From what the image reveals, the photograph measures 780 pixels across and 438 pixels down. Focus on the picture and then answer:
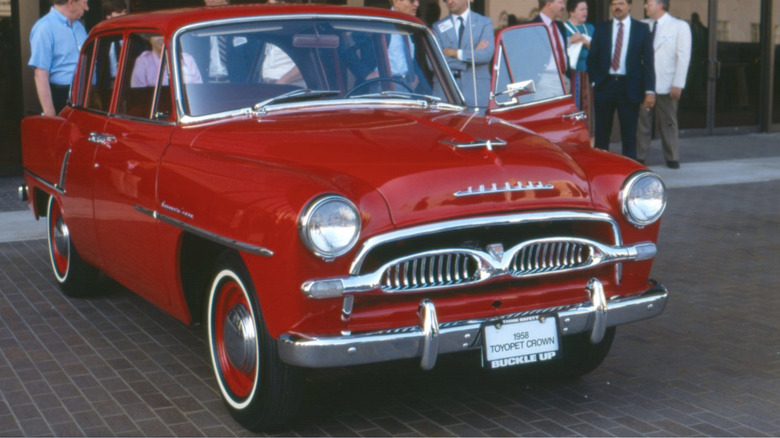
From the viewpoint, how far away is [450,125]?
5039 millimetres

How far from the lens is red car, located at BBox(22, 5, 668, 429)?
418 centimetres

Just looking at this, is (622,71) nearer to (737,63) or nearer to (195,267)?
(737,63)

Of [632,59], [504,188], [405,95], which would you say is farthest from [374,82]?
[632,59]

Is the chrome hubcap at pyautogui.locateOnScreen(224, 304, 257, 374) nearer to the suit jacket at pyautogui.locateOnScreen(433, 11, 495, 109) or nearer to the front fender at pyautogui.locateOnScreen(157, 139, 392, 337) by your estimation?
the front fender at pyautogui.locateOnScreen(157, 139, 392, 337)

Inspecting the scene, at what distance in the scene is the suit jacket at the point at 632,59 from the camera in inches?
463

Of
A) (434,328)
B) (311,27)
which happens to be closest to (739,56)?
(311,27)

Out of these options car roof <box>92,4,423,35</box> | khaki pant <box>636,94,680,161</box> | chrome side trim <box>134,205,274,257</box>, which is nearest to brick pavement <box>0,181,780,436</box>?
chrome side trim <box>134,205,274,257</box>

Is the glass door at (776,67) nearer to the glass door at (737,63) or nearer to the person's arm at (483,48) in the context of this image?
the glass door at (737,63)

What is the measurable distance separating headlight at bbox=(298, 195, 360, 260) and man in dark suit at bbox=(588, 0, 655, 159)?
8198 millimetres

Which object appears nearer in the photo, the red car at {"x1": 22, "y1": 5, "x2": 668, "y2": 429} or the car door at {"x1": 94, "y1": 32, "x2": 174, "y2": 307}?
the red car at {"x1": 22, "y1": 5, "x2": 668, "y2": 429}

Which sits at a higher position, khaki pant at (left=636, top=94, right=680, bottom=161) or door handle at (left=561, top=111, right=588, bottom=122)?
door handle at (left=561, top=111, right=588, bottom=122)

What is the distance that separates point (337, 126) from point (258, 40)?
782mm

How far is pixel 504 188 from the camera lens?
4426mm

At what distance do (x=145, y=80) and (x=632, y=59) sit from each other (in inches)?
282
